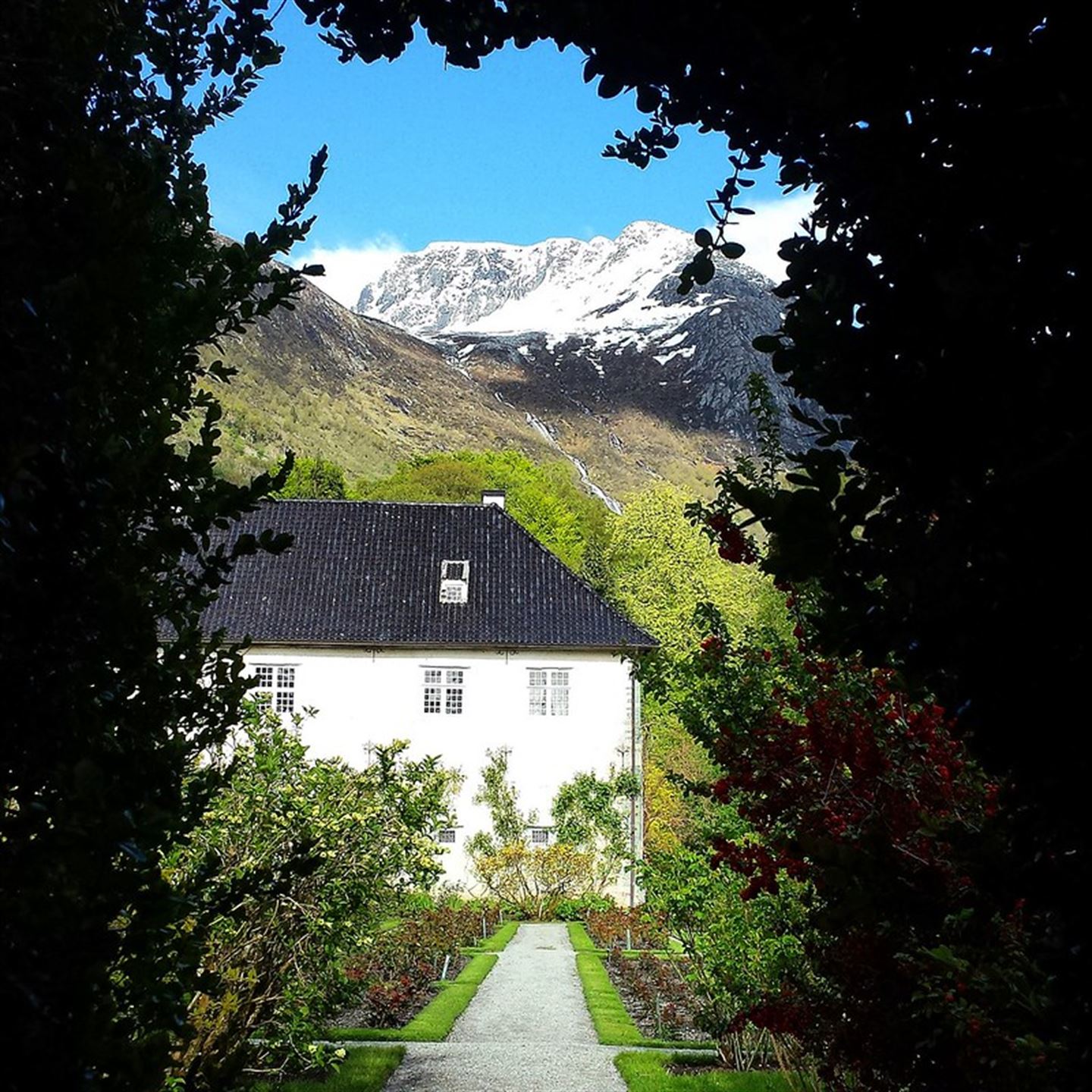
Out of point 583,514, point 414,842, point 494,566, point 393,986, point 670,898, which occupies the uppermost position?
point 583,514

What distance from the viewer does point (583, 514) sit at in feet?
230

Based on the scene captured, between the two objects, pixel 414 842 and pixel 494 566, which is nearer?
pixel 414 842

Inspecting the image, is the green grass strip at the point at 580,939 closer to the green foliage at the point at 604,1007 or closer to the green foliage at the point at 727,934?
the green foliage at the point at 604,1007

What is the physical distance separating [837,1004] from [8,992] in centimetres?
465

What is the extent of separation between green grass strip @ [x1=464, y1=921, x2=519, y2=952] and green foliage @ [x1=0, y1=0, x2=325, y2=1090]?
18718 mm

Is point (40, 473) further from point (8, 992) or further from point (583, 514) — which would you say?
point (583, 514)

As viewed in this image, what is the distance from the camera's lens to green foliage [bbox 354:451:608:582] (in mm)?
57781

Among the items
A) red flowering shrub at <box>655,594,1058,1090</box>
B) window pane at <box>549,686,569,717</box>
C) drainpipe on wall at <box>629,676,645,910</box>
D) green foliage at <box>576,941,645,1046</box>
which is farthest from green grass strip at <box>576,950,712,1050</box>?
window pane at <box>549,686,569,717</box>

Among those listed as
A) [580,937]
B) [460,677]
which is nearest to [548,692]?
[460,677]

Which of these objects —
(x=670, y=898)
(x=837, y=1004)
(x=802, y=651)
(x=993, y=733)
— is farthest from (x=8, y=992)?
(x=670, y=898)

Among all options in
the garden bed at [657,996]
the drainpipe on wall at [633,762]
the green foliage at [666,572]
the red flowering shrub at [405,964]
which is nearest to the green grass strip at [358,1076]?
the red flowering shrub at [405,964]

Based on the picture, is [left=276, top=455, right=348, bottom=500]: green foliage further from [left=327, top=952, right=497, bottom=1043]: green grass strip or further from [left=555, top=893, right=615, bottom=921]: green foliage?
[left=327, top=952, right=497, bottom=1043]: green grass strip

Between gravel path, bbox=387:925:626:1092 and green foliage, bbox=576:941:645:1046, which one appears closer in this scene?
gravel path, bbox=387:925:626:1092

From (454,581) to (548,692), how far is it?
12.7 ft
